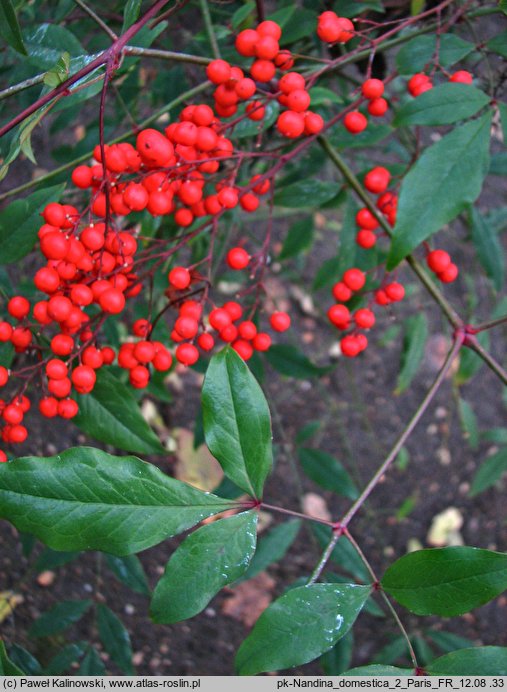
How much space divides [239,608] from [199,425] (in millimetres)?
1059

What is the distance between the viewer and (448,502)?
8.92 feet

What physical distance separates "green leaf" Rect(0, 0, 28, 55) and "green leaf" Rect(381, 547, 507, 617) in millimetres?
800

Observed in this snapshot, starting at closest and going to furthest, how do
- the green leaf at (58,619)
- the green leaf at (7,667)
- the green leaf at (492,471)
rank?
the green leaf at (7,667) < the green leaf at (58,619) < the green leaf at (492,471)

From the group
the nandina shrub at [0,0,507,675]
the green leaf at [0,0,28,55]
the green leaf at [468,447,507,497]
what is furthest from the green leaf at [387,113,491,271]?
the green leaf at [468,447,507,497]

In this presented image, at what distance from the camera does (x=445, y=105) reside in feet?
2.95

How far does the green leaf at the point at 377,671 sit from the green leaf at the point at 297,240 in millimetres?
1190

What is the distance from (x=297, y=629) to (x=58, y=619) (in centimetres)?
94

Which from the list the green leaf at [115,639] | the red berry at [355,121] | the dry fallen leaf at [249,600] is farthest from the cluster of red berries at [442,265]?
the dry fallen leaf at [249,600]

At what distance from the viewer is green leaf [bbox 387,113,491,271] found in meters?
0.84

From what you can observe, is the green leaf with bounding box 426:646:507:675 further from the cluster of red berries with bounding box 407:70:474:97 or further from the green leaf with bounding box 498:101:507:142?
the cluster of red berries with bounding box 407:70:474:97

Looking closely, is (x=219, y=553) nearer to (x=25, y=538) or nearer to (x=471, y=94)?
(x=471, y=94)

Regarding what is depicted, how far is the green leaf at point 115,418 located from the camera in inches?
40.6

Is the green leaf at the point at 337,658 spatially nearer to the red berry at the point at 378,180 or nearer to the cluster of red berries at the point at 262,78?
the red berry at the point at 378,180

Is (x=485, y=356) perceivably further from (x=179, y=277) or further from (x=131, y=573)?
(x=131, y=573)
